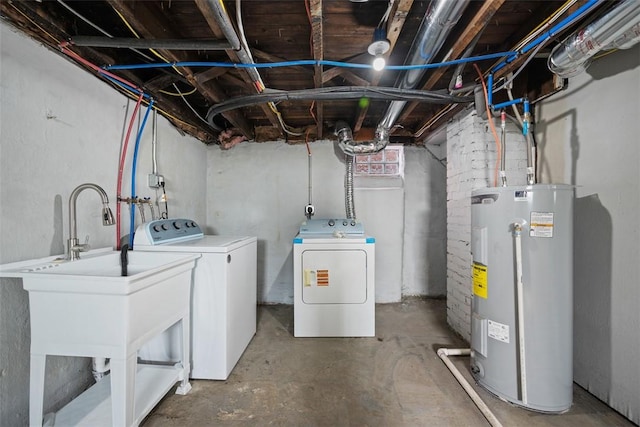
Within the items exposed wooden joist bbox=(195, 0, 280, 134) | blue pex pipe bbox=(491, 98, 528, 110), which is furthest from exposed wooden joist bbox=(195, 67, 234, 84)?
blue pex pipe bbox=(491, 98, 528, 110)

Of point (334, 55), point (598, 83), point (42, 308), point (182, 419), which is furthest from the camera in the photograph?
point (334, 55)

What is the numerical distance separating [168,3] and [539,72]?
2371 mm

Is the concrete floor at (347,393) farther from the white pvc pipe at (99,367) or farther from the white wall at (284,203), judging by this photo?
the white wall at (284,203)

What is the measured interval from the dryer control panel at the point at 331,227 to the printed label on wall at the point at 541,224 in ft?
4.36

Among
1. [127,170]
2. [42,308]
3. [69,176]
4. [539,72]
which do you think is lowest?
[42,308]

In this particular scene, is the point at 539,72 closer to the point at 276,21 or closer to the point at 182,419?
the point at 276,21

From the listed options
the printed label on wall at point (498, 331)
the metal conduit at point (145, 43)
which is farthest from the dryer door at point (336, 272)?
the metal conduit at point (145, 43)

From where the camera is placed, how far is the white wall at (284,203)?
3.02 metres

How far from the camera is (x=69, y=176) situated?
4.52 feet

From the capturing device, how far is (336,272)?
2.15 meters

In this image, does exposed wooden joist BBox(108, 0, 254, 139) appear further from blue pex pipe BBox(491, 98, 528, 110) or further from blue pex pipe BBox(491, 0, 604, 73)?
blue pex pipe BBox(491, 98, 528, 110)

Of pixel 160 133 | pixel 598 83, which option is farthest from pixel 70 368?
pixel 598 83

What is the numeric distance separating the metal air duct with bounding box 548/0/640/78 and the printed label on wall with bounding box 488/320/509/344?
1471mm

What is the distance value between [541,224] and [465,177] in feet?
2.90
